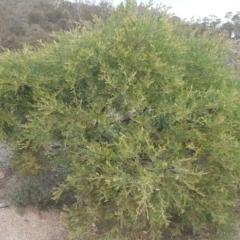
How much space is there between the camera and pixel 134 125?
4.28 meters

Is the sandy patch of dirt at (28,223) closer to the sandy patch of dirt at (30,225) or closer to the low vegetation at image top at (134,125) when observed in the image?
the sandy patch of dirt at (30,225)

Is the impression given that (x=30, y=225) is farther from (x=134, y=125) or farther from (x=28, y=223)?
(x=134, y=125)

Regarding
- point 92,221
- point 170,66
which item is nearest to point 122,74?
point 170,66

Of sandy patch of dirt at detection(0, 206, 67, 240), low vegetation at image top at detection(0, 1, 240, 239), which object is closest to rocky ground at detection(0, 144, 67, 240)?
sandy patch of dirt at detection(0, 206, 67, 240)

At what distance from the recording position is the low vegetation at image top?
4.11m

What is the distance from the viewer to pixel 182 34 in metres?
5.25

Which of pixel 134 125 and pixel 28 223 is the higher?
Answer: pixel 134 125

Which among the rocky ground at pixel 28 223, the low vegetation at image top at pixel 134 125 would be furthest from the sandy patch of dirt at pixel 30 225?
the low vegetation at image top at pixel 134 125

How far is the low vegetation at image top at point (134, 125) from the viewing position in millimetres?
4109

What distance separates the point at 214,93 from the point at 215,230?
172 cm

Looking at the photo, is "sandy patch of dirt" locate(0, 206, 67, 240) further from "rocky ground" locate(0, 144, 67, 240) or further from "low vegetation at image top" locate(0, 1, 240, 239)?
"low vegetation at image top" locate(0, 1, 240, 239)

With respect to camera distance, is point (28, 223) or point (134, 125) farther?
point (28, 223)

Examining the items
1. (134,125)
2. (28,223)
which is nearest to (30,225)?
(28,223)

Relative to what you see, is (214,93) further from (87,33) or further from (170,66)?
(87,33)
